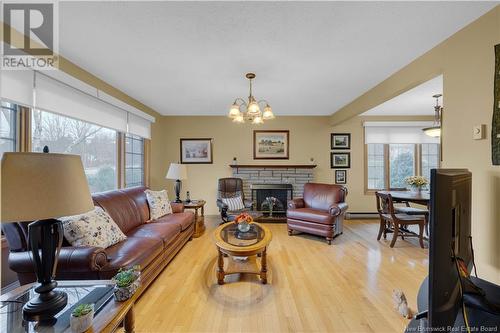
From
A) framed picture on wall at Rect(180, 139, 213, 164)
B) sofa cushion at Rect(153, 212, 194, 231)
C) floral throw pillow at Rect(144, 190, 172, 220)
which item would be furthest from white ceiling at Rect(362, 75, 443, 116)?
floral throw pillow at Rect(144, 190, 172, 220)

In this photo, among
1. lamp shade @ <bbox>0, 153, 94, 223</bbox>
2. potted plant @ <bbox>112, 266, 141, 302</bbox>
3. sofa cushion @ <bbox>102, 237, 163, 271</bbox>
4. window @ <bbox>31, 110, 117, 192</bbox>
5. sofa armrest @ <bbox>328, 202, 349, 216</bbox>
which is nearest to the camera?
lamp shade @ <bbox>0, 153, 94, 223</bbox>

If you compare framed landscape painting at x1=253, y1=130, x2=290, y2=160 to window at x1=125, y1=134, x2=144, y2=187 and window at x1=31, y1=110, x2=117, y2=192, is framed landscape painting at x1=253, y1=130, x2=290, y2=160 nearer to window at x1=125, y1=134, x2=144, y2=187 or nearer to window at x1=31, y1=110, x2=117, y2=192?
window at x1=125, y1=134, x2=144, y2=187

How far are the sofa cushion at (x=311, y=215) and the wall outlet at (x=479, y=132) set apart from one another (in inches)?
84.5

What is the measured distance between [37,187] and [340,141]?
547 centimetres

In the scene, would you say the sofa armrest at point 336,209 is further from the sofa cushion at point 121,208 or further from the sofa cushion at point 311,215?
the sofa cushion at point 121,208

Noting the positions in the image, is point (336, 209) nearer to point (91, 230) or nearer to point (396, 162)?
point (396, 162)

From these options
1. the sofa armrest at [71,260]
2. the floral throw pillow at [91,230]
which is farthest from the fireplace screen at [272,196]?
the sofa armrest at [71,260]

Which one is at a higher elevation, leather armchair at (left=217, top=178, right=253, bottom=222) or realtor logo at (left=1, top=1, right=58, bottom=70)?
realtor logo at (left=1, top=1, right=58, bottom=70)

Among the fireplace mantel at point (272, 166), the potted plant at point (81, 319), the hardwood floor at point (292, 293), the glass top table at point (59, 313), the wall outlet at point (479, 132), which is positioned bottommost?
the hardwood floor at point (292, 293)

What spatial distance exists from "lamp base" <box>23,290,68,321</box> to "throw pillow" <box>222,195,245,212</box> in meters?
3.40

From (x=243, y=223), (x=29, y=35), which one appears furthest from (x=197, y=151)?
(x=29, y=35)

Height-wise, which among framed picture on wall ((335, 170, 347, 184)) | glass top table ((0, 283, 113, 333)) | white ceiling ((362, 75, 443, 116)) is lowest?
glass top table ((0, 283, 113, 333))

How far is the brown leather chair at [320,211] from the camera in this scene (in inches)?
139

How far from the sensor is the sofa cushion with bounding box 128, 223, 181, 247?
2.57 meters
